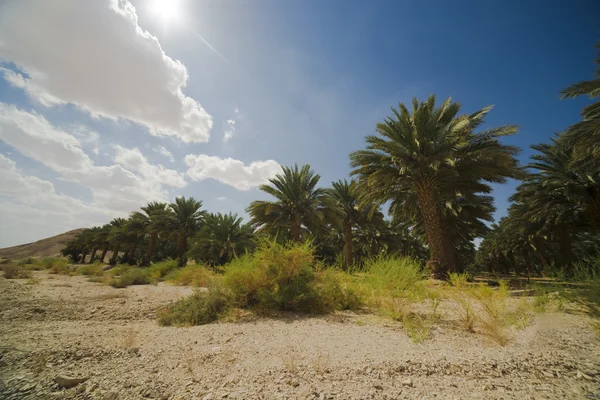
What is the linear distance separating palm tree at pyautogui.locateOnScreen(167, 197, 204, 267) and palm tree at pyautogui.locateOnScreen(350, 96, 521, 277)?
57.1 feet

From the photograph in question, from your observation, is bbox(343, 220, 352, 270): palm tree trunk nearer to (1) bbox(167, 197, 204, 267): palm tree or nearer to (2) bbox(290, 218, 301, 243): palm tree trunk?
(2) bbox(290, 218, 301, 243): palm tree trunk

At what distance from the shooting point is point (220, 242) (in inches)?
733

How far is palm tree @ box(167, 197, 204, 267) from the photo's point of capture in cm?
2166

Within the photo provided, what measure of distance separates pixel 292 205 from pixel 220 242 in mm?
7570

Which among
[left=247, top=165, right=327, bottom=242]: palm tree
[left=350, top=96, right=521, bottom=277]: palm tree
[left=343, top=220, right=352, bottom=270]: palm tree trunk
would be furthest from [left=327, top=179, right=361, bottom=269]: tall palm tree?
[left=350, top=96, right=521, bottom=277]: palm tree

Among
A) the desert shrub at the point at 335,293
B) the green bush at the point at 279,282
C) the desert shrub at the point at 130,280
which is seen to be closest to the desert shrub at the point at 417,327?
the desert shrub at the point at 335,293

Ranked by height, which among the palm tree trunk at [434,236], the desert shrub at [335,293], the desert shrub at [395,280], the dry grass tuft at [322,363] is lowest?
the dry grass tuft at [322,363]

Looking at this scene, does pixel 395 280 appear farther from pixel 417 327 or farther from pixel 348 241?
pixel 348 241

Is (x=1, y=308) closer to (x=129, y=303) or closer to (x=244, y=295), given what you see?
(x=129, y=303)

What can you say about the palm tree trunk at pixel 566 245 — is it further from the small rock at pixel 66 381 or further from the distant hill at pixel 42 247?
the distant hill at pixel 42 247

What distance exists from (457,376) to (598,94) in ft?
39.3

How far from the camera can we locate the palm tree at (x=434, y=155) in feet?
30.9

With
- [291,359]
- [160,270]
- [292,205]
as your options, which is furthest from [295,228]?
[291,359]

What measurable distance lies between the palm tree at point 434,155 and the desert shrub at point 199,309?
8.05m
